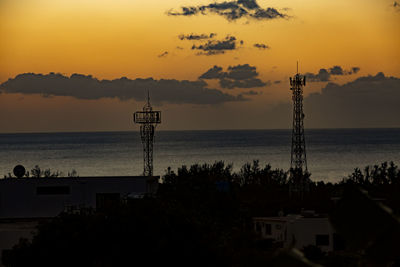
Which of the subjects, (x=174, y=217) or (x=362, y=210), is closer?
(x=362, y=210)

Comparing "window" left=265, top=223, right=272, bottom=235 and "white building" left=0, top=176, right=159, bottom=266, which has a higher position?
"white building" left=0, top=176, right=159, bottom=266

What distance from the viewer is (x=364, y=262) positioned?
2451 millimetres

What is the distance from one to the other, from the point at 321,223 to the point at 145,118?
1797cm

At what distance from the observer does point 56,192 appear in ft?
131

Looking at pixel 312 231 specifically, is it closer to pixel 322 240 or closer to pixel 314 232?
pixel 314 232

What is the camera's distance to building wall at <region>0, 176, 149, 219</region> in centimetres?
3984

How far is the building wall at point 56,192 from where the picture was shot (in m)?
39.8

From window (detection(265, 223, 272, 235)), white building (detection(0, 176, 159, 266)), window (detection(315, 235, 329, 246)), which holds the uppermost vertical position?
white building (detection(0, 176, 159, 266))

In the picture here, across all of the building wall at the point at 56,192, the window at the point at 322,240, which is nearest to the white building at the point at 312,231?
the window at the point at 322,240

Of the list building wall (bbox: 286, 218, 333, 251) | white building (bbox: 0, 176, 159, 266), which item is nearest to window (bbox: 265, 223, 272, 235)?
building wall (bbox: 286, 218, 333, 251)

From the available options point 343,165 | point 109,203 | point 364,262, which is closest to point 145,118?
point 109,203

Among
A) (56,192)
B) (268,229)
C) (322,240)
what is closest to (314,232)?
(322,240)

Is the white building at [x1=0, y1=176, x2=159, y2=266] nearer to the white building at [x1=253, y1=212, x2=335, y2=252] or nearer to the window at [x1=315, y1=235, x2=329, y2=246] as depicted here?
the white building at [x1=253, y1=212, x2=335, y2=252]

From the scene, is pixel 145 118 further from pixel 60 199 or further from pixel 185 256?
pixel 185 256
